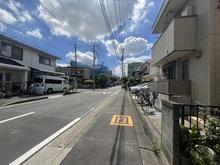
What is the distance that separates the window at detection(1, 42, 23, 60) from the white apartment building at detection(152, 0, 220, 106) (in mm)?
17372

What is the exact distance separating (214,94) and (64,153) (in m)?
5.94

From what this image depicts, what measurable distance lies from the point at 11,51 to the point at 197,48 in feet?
63.3

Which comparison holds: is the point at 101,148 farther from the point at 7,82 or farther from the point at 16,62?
the point at 16,62

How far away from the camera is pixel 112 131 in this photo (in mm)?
4945

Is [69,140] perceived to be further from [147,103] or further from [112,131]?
[147,103]

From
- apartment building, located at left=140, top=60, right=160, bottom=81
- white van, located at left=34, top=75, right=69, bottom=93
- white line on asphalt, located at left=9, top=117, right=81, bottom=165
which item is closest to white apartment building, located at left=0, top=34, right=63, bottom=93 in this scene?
white van, located at left=34, top=75, right=69, bottom=93

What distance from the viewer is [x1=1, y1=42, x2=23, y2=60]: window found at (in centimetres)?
1598

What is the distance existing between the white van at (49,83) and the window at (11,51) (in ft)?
11.4

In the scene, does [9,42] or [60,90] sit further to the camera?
[60,90]

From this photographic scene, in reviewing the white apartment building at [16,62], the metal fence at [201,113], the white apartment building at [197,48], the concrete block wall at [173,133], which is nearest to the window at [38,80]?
the white apartment building at [16,62]

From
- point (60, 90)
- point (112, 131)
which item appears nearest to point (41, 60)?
point (60, 90)

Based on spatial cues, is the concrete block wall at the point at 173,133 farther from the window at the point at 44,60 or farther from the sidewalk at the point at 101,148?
the window at the point at 44,60

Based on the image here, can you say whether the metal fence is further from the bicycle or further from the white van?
the white van

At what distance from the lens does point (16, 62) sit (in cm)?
1681
